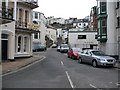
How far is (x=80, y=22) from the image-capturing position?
360 feet

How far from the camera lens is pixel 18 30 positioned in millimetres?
29625

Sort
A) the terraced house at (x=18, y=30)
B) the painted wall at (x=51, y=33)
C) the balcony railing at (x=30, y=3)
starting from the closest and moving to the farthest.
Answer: the terraced house at (x=18, y=30), the balcony railing at (x=30, y=3), the painted wall at (x=51, y=33)

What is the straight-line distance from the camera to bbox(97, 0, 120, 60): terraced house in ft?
95.6

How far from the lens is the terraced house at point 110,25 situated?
2912 centimetres

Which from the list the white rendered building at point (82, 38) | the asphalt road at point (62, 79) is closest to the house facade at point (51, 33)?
the white rendered building at point (82, 38)

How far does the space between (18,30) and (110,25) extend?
11.2m

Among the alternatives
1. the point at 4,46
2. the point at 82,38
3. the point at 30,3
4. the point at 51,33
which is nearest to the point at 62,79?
the point at 4,46

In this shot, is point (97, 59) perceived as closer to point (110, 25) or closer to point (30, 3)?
point (110, 25)

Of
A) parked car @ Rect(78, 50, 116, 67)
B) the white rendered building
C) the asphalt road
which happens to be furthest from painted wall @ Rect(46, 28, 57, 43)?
the asphalt road

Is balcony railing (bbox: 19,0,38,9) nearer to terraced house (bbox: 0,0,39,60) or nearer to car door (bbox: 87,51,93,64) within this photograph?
terraced house (bbox: 0,0,39,60)

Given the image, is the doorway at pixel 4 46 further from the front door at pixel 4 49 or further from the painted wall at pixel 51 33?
the painted wall at pixel 51 33

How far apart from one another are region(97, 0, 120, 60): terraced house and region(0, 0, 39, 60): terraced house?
9008 millimetres

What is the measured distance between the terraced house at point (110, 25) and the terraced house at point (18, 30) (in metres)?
9.01

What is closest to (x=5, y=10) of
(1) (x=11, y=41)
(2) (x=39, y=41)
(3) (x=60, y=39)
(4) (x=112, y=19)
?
(1) (x=11, y=41)
